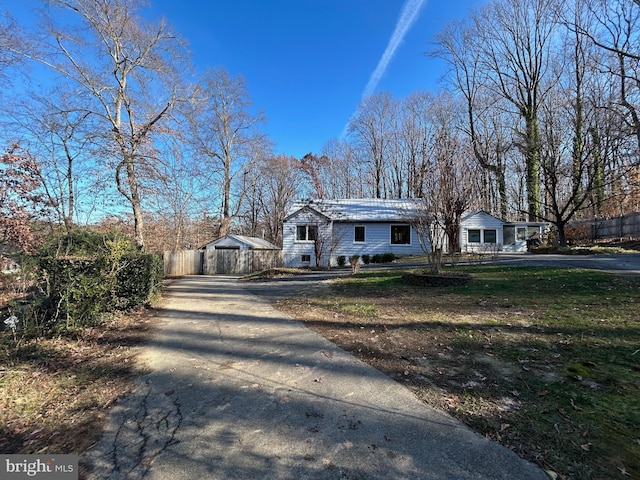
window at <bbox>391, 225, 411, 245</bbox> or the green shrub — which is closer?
the green shrub

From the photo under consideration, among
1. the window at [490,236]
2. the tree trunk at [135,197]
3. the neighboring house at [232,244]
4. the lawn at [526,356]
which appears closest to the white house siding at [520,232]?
the window at [490,236]

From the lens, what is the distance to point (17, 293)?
7.21 metres

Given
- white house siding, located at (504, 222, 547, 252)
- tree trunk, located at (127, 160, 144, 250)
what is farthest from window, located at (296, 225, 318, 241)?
white house siding, located at (504, 222, 547, 252)

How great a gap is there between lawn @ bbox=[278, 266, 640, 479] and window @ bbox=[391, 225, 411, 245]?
550 inches

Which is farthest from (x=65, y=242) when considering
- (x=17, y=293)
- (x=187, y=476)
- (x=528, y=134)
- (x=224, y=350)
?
(x=528, y=134)

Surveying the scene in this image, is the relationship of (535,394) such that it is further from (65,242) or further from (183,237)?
(183,237)

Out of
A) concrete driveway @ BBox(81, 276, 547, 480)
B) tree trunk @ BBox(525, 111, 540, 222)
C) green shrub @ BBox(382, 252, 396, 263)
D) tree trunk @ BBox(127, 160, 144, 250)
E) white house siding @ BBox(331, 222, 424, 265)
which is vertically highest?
tree trunk @ BBox(525, 111, 540, 222)

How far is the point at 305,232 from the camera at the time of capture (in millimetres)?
22250

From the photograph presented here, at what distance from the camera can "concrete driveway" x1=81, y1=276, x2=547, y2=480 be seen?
2.09 metres

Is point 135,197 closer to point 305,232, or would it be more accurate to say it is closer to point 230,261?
point 305,232

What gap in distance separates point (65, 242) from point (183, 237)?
27578 mm

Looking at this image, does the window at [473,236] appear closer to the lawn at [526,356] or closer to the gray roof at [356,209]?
the gray roof at [356,209]

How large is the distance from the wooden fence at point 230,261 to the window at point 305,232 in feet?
9.68

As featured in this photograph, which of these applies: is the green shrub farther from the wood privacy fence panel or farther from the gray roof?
the wood privacy fence panel
